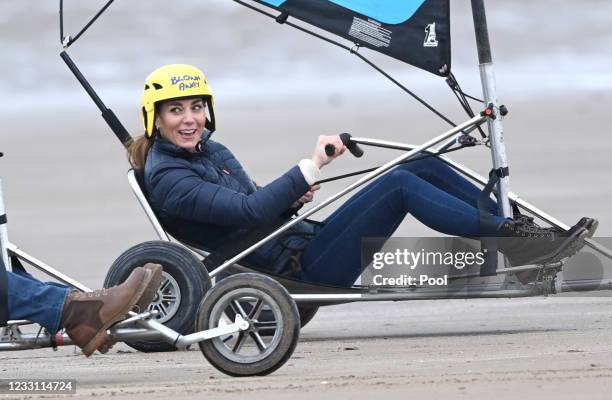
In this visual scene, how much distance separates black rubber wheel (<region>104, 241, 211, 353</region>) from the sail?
4.08 ft

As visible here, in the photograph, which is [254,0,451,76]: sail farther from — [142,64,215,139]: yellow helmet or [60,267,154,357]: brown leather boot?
[60,267,154,357]: brown leather boot

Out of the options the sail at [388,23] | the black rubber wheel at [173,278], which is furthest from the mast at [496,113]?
the black rubber wheel at [173,278]

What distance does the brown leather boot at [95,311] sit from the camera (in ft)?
19.3

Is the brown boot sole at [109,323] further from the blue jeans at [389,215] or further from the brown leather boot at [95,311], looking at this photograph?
the blue jeans at [389,215]

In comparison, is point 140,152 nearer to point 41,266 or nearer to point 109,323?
point 41,266

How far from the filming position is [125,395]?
548 centimetres

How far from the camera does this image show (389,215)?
7.31m

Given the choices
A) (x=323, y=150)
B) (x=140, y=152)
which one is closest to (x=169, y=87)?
(x=140, y=152)

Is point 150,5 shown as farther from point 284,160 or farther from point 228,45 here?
point 284,160

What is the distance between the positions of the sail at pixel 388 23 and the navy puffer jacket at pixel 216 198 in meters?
0.67

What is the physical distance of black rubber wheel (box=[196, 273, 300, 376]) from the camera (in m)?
5.96

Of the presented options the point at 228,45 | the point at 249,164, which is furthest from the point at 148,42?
the point at 249,164

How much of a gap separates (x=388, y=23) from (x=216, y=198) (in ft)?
3.81

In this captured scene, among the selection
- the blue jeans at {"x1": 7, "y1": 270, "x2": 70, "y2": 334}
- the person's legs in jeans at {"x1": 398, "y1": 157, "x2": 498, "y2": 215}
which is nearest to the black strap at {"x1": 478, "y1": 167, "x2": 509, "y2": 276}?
the person's legs in jeans at {"x1": 398, "y1": 157, "x2": 498, "y2": 215}
